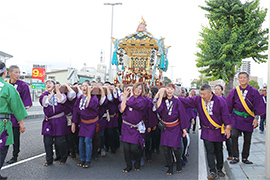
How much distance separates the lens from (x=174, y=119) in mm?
4223

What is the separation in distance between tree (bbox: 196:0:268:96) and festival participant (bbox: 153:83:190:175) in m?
11.8

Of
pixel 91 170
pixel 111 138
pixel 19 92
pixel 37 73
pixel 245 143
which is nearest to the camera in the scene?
pixel 91 170

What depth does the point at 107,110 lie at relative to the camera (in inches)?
Answer: 213

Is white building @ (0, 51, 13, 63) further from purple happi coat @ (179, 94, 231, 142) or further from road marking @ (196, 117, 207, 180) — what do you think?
purple happi coat @ (179, 94, 231, 142)

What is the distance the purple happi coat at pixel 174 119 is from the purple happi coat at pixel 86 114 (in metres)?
1.37

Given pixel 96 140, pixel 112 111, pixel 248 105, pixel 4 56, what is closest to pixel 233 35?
pixel 248 105

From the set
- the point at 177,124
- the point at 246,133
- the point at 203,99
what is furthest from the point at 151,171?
the point at 246,133

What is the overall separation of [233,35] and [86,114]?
13043 millimetres

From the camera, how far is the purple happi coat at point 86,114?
452 cm

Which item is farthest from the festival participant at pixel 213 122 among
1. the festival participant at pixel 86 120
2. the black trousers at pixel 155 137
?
the festival participant at pixel 86 120

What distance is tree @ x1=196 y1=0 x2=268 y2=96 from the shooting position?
14.5 meters

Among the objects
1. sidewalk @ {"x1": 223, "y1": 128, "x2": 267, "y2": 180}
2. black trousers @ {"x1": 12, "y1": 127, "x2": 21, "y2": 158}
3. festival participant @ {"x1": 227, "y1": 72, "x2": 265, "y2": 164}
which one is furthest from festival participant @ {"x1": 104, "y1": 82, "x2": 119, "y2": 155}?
festival participant @ {"x1": 227, "y1": 72, "x2": 265, "y2": 164}

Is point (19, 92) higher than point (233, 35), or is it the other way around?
point (233, 35)

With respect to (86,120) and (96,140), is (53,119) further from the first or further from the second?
(96,140)
